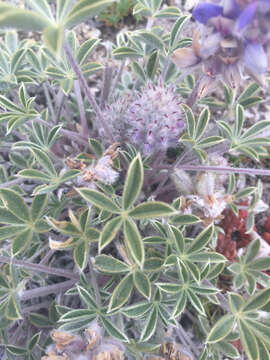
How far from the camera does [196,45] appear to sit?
5.19 feet

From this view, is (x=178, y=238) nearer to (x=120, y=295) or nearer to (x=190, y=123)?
(x=120, y=295)

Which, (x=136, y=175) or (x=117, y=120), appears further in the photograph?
(x=117, y=120)

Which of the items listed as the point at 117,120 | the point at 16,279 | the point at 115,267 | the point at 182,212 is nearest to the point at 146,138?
the point at 117,120

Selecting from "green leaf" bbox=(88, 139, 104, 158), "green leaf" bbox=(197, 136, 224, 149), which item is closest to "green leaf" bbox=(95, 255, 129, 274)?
"green leaf" bbox=(88, 139, 104, 158)

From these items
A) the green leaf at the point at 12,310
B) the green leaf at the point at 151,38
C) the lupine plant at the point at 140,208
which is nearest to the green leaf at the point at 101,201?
the lupine plant at the point at 140,208

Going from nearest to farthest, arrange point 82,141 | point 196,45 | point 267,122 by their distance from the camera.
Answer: point 196,45 → point 267,122 → point 82,141

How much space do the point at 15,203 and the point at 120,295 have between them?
65 centimetres

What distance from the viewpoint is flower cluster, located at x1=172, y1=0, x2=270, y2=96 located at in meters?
1.33

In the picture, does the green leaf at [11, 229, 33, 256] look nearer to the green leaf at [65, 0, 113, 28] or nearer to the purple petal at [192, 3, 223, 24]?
the green leaf at [65, 0, 113, 28]

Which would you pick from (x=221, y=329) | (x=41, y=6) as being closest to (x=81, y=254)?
(x=221, y=329)

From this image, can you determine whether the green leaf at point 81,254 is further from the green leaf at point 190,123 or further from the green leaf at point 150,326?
the green leaf at point 190,123

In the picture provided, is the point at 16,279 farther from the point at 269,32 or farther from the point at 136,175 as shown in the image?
the point at 269,32

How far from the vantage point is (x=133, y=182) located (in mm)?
1471

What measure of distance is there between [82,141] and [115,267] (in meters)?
0.93
